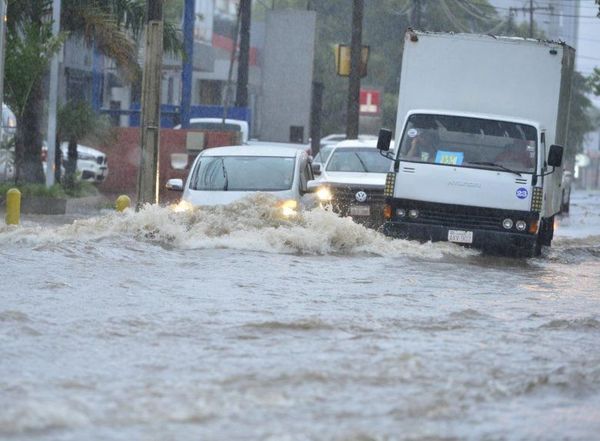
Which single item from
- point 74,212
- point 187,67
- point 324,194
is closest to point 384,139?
point 324,194

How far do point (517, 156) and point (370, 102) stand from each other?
29748 millimetres

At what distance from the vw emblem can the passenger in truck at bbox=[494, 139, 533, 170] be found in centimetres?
292

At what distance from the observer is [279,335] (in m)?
11.3

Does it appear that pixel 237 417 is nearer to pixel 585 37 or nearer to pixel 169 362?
pixel 169 362

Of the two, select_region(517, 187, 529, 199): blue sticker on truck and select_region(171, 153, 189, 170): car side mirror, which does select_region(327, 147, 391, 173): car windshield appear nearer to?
select_region(517, 187, 529, 199): blue sticker on truck

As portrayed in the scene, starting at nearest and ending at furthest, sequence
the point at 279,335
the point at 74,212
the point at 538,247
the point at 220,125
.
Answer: the point at 279,335 < the point at 538,247 < the point at 74,212 < the point at 220,125

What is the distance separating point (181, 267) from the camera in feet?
54.2

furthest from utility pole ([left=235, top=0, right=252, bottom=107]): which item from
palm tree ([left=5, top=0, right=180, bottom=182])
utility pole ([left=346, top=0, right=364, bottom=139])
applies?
palm tree ([left=5, top=0, right=180, bottom=182])

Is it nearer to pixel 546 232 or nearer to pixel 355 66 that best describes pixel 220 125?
pixel 355 66

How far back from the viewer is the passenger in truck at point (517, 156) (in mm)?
19328

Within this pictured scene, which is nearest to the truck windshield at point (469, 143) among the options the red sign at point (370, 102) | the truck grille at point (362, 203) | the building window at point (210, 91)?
the truck grille at point (362, 203)

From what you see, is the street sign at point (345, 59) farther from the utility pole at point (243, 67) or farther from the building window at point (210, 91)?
the building window at point (210, 91)

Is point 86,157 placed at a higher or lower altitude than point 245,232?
lower

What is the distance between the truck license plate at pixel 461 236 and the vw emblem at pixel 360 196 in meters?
2.61
